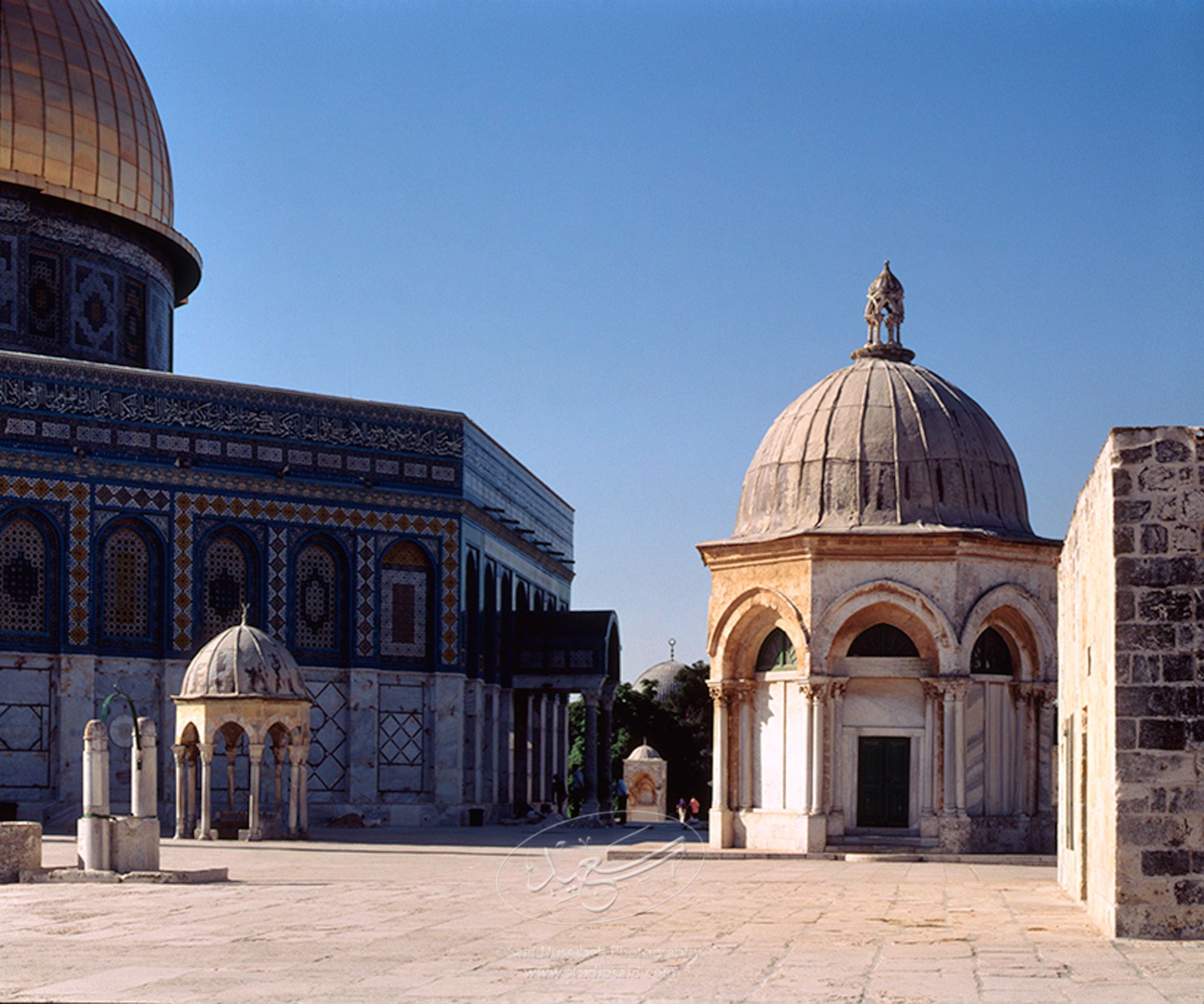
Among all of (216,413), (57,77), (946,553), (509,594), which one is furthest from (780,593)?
(57,77)

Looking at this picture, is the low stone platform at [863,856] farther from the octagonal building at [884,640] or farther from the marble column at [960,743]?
the marble column at [960,743]

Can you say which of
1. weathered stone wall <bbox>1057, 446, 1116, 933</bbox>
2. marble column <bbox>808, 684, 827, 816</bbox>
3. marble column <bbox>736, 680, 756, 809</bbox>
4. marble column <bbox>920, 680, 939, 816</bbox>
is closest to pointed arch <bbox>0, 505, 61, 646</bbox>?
marble column <bbox>736, 680, 756, 809</bbox>

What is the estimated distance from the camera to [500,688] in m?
40.1

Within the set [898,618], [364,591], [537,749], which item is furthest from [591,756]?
[898,618]

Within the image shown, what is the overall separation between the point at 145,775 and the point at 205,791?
9.11m

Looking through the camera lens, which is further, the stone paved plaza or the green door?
the green door

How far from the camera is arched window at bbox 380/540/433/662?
35.5 metres

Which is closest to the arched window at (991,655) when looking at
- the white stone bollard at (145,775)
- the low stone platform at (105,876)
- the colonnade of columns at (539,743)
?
the white stone bollard at (145,775)

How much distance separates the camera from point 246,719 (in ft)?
92.5

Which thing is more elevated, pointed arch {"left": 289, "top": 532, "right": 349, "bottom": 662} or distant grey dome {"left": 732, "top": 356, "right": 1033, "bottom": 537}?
distant grey dome {"left": 732, "top": 356, "right": 1033, "bottom": 537}

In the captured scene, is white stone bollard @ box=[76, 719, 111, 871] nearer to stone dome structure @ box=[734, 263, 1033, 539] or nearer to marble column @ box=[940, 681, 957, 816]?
stone dome structure @ box=[734, 263, 1033, 539]

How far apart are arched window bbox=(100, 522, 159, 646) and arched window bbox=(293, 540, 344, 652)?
8.84 ft

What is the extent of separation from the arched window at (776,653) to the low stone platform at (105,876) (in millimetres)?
11122

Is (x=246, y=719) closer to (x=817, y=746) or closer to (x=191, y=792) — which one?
(x=191, y=792)
